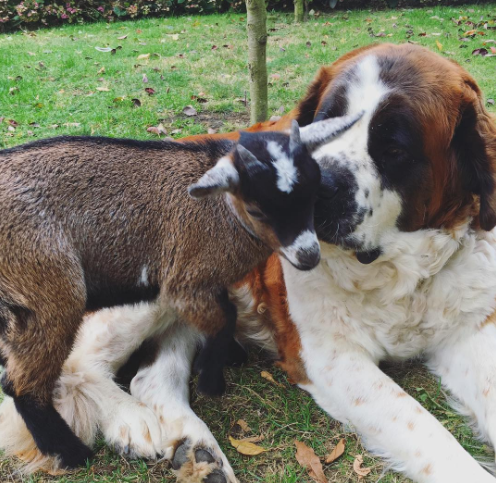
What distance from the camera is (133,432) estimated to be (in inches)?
112

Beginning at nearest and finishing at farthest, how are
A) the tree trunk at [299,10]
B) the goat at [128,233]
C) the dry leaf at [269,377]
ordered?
the goat at [128,233] → the dry leaf at [269,377] → the tree trunk at [299,10]

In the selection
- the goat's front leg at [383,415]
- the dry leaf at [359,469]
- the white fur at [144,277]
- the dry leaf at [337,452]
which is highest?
the white fur at [144,277]

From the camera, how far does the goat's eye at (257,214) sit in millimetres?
2590

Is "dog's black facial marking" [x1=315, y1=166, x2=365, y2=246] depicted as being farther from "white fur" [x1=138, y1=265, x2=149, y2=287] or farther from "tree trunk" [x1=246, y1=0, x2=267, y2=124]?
"tree trunk" [x1=246, y1=0, x2=267, y2=124]

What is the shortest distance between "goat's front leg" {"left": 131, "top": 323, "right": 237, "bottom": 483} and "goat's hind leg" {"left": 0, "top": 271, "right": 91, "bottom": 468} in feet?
1.50

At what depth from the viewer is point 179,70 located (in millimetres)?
8906

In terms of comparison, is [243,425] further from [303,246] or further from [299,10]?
[299,10]

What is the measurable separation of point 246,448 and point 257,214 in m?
1.19

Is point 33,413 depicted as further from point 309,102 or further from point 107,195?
point 309,102

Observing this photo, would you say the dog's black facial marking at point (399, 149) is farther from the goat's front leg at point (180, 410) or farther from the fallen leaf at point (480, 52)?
the fallen leaf at point (480, 52)

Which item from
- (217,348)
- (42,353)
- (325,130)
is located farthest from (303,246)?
(42,353)

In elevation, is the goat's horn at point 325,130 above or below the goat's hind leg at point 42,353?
above

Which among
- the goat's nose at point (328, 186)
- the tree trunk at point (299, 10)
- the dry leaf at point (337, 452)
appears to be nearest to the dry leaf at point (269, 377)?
the dry leaf at point (337, 452)

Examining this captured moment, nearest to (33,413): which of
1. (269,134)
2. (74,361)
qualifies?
(74,361)
